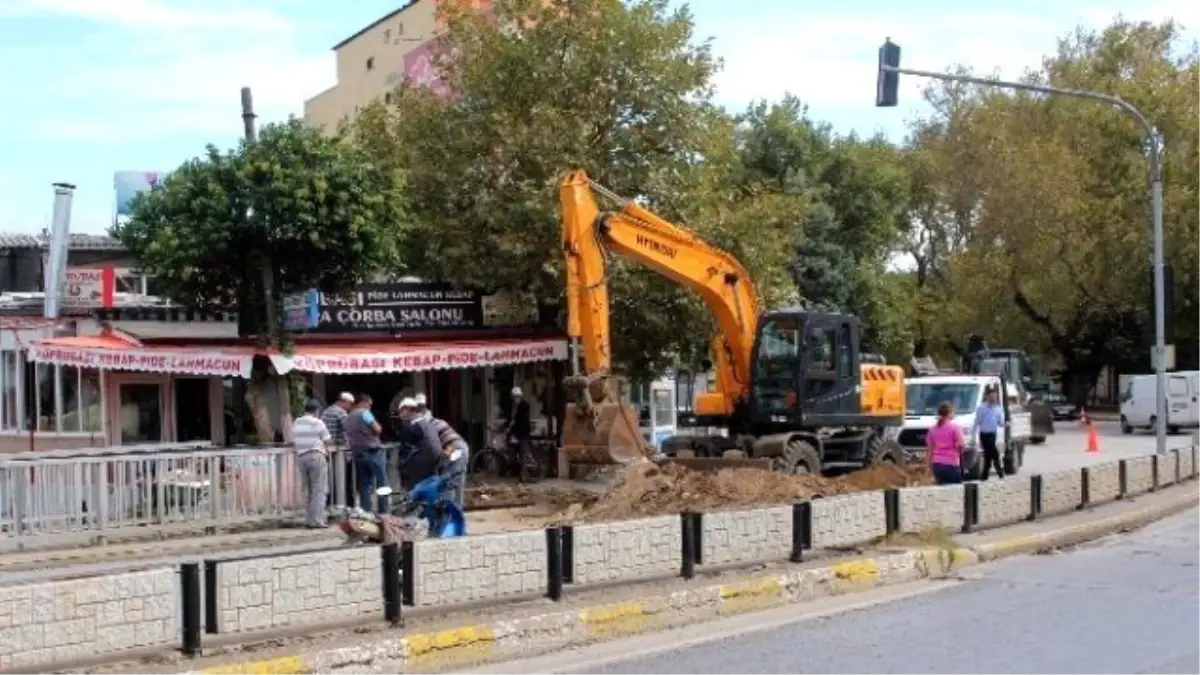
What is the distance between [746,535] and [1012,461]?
1707cm

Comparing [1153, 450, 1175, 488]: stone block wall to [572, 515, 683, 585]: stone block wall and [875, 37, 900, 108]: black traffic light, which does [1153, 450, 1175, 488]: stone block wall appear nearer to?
[875, 37, 900, 108]: black traffic light

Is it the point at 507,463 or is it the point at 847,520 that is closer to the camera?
the point at 847,520

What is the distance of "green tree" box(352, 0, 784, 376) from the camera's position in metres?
25.2

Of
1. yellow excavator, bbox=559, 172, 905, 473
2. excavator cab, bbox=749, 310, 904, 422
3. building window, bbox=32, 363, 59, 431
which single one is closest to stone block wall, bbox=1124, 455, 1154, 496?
yellow excavator, bbox=559, 172, 905, 473

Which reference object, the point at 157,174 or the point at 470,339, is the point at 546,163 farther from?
the point at 157,174

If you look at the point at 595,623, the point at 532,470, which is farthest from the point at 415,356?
the point at 595,623

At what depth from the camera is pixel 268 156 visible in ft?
72.3

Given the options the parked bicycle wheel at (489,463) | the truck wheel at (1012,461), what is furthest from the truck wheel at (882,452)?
the parked bicycle wheel at (489,463)

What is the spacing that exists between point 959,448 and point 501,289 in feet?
34.8

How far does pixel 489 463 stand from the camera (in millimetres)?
25828

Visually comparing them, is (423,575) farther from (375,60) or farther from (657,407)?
(375,60)

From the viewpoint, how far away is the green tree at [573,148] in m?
25.2

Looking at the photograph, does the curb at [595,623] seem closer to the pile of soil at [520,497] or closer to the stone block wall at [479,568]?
the stone block wall at [479,568]

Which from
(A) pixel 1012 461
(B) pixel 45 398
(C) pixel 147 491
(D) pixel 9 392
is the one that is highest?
(D) pixel 9 392
